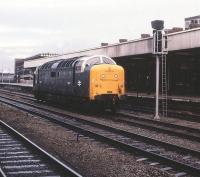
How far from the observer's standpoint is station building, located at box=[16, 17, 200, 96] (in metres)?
25.3

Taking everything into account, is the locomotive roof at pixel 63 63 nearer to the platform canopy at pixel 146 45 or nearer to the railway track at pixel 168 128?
the railway track at pixel 168 128

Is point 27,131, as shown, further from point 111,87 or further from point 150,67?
point 150,67

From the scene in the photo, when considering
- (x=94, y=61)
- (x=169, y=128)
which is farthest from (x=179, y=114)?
(x=94, y=61)

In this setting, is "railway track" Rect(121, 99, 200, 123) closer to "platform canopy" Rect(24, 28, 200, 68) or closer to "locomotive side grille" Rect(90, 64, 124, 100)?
"locomotive side grille" Rect(90, 64, 124, 100)

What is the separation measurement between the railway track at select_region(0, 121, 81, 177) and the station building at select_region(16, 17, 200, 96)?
13.9 meters

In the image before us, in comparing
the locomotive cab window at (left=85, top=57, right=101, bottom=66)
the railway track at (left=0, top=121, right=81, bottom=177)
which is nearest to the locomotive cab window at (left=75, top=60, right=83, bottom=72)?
the locomotive cab window at (left=85, top=57, right=101, bottom=66)

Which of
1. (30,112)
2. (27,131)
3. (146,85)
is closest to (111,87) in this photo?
(30,112)

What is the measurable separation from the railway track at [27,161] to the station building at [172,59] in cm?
1393

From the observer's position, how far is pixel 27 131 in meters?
16.2

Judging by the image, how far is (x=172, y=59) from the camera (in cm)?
3209

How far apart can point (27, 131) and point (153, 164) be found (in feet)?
23.4

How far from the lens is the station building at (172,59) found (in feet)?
83.1

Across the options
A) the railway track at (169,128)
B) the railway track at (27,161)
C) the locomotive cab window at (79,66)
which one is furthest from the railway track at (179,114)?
the railway track at (27,161)

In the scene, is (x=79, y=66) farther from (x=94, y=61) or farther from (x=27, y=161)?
(x=27, y=161)
